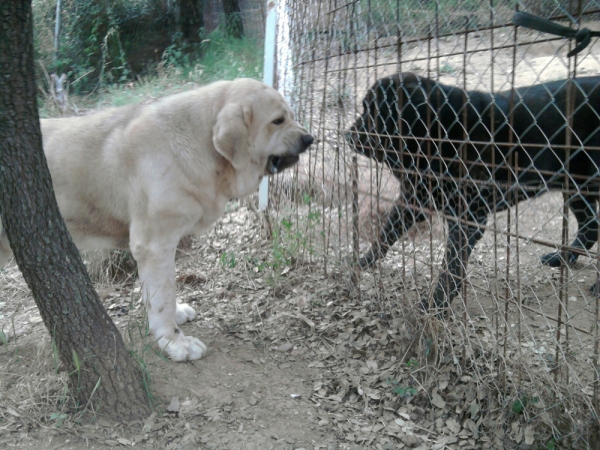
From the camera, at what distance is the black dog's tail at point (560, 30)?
185 centimetres

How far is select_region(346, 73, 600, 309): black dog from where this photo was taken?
278cm

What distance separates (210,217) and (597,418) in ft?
7.05

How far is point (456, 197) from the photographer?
292cm

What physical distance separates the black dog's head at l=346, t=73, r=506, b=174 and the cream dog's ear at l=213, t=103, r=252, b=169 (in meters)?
0.76

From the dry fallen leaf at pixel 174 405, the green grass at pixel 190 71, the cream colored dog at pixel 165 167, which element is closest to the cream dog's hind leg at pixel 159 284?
the cream colored dog at pixel 165 167

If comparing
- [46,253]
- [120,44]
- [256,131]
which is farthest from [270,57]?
[120,44]

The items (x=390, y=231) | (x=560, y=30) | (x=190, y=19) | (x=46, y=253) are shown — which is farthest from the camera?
(x=190, y=19)

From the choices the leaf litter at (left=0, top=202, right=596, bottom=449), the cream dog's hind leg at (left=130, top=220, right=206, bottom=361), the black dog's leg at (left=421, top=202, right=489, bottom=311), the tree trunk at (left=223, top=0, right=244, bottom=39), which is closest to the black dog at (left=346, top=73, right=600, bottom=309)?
the black dog's leg at (left=421, top=202, right=489, bottom=311)

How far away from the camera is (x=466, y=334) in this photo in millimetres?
2525

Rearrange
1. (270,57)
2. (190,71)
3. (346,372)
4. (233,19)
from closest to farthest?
(346,372)
(270,57)
(190,71)
(233,19)

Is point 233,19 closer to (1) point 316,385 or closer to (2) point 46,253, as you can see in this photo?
(1) point 316,385

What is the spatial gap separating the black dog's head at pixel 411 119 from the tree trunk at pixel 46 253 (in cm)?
174

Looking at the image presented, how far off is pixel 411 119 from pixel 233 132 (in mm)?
1096

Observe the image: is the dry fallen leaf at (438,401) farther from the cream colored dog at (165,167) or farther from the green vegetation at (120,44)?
the green vegetation at (120,44)
